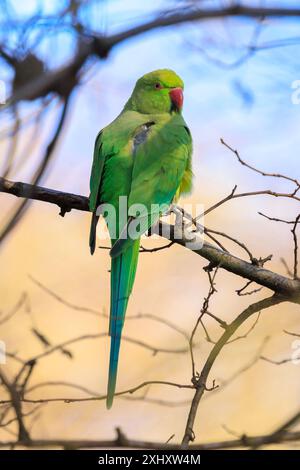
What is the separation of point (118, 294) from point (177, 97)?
1.42 m

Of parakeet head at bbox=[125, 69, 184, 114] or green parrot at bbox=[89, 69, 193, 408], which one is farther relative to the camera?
parakeet head at bbox=[125, 69, 184, 114]

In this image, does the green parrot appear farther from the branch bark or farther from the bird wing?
the branch bark

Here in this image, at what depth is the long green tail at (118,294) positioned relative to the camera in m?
2.57

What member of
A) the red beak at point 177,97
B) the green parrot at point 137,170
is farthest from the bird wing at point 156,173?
the red beak at point 177,97

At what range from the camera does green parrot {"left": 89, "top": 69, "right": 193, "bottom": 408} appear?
105 inches

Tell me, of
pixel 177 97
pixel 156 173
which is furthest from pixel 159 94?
pixel 156 173

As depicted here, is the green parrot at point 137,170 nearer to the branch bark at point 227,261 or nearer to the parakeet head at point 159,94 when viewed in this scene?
the parakeet head at point 159,94

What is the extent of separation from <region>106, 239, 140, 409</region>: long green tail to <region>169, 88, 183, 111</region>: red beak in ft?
3.75

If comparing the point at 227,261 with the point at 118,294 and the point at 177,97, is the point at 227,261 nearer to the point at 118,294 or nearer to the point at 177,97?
the point at 118,294

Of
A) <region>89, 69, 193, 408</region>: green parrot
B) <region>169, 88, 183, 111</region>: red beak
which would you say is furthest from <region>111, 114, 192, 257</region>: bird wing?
<region>169, 88, 183, 111</region>: red beak
